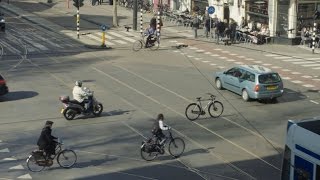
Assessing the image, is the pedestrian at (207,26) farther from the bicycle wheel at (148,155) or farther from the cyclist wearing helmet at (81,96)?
the bicycle wheel at (148,155)

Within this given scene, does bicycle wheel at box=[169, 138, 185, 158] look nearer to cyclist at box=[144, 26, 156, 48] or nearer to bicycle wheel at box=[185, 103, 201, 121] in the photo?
bicycle wheel at box=[185, 103, 201, 121]

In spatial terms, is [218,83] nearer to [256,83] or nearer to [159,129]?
[256,83]

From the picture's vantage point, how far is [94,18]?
5753cm

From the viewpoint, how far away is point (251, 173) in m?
18.8

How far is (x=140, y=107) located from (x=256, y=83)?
5.16 meters

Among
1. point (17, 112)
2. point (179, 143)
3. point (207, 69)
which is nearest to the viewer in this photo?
point (179, 143)

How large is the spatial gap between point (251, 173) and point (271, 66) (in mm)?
18889

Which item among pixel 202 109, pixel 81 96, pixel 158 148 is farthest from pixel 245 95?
pixel 158 148

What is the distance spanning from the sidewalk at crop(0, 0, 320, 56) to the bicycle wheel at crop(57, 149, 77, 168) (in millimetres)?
25085

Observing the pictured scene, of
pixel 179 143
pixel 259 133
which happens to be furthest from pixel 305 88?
pixel 179 143

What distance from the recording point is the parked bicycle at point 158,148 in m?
19.7

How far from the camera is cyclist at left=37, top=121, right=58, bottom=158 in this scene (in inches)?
724

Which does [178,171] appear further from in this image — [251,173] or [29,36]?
[29,36]

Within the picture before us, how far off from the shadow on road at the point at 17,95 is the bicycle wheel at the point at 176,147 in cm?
1026
